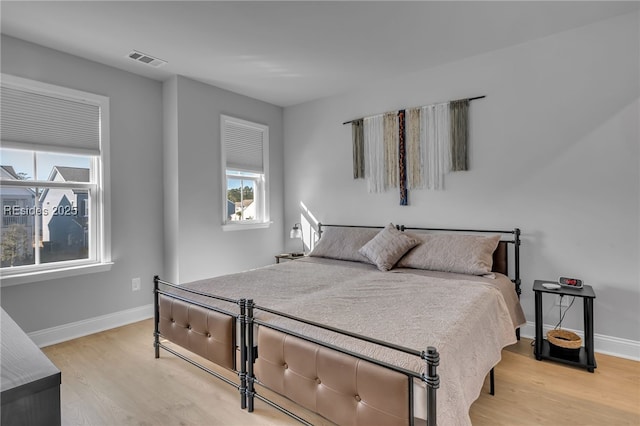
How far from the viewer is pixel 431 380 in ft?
4.24

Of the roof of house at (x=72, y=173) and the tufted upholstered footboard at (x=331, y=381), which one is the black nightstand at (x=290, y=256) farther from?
the tufted upholstered footboard at (x=331, y=381)

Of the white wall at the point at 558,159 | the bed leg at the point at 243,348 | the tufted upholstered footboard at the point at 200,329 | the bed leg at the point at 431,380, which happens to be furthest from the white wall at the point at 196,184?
the bed leg at the point at 431,380

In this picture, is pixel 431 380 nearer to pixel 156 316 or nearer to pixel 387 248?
pixel 387 248

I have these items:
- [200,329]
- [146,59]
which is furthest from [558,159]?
[146,59]

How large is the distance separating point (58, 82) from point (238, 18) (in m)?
1.92

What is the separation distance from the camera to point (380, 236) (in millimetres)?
3480

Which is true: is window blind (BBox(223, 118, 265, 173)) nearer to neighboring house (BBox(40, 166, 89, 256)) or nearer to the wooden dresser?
neighboring house (BBox(40, 166, 89, 256))

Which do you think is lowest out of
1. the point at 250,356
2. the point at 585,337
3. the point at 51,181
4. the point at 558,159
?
the point at 585,337

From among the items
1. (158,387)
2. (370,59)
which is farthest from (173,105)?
(158,387)

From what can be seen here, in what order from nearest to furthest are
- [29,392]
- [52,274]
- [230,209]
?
1. [29,392]
2. [52,274]
3. [230,209]

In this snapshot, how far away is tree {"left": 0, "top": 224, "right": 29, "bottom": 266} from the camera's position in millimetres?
2924

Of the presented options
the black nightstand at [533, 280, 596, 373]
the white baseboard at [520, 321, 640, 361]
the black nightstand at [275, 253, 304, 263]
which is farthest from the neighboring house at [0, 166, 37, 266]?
the white baseboard at [520, 321, 640, 361]

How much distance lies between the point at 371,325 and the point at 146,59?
327 centimetres

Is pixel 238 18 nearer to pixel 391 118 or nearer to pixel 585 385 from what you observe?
pixel 391 118
